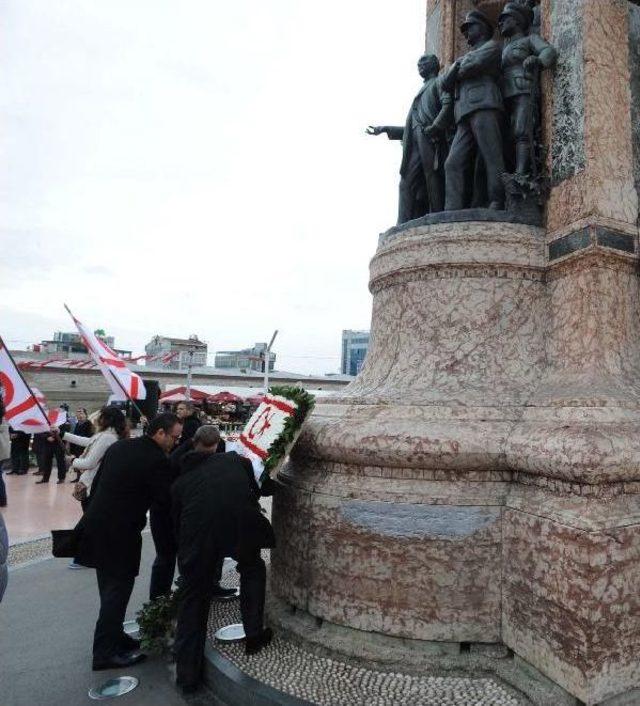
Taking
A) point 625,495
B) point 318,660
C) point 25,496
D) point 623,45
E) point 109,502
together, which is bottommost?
point 25,496

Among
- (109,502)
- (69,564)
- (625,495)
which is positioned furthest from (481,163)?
(69,564)

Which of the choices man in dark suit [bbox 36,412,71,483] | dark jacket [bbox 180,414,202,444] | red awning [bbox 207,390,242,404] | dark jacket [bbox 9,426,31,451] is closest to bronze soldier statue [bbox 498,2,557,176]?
dark jacket [bbox 180,414,202,444]

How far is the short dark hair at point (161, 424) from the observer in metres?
3.45

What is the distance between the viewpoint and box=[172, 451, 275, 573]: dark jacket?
2855 mm

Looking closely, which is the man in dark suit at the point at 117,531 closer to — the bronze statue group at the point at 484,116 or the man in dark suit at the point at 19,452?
the bronze statue group at the point at 484,116

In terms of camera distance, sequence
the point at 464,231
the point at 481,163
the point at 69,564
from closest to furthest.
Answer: the point at 464,231 < the point at 481,163 < the point at 69,564

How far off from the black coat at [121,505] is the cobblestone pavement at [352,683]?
2.69 feet

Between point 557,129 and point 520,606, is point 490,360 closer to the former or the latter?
point 520,606

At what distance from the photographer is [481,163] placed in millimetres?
4121

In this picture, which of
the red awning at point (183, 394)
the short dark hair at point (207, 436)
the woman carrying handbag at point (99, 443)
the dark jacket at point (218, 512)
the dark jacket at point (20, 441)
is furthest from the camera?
the red awning at point (183, 394)

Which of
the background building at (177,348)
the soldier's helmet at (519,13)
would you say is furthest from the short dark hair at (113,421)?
the background building at (177,348)

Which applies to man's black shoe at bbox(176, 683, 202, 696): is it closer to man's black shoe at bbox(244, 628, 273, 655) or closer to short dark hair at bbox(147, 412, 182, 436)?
man's black shoe at bbox(244, 628, 273, 655)

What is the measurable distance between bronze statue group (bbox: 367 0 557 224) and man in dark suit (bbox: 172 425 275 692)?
2.60m

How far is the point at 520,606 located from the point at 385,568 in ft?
2.21
